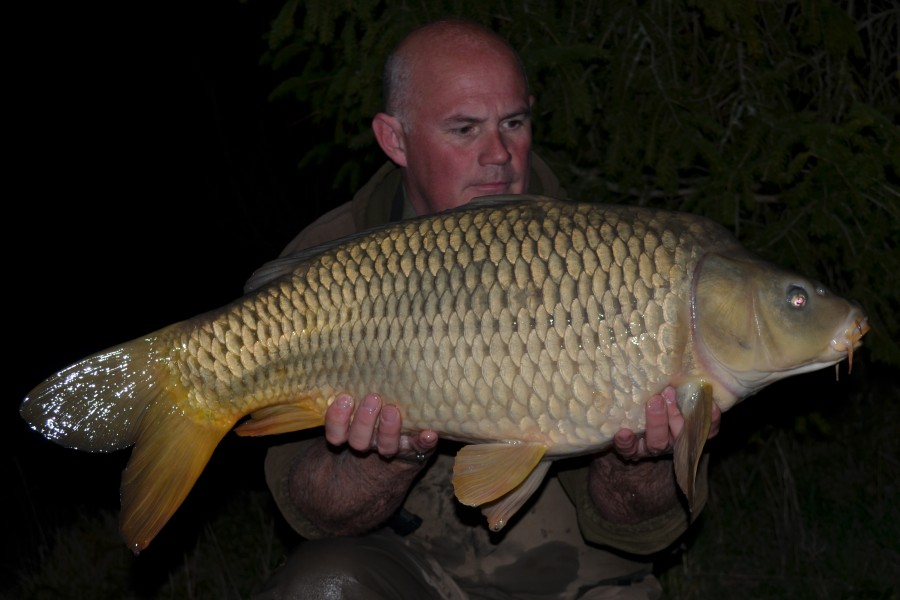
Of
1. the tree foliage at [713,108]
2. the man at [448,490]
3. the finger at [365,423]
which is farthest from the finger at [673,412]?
the tree foliage at [713,108]

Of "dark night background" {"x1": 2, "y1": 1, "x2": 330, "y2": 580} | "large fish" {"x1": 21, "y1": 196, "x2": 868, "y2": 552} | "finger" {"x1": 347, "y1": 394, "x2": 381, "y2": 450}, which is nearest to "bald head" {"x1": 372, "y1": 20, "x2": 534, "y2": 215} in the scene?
"large fish" {"x1": 21, "y1": 196, "x2": 868, "y2": 552}

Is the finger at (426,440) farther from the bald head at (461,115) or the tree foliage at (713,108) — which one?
the tree foliage at (713,108)

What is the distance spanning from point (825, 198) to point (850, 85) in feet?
1.67

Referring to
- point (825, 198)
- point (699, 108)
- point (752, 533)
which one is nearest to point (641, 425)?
point (825, 198)

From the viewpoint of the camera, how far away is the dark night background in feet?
25.0

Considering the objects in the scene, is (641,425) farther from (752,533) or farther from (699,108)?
(752,533)

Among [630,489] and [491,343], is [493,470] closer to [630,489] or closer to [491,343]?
[491,343]

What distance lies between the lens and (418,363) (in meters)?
1.83

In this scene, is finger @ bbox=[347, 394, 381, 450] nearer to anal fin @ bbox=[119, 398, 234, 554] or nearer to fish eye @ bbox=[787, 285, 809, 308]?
anal fin @ bbox=[119, 398, 234, 554]

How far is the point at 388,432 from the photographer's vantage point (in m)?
1.95

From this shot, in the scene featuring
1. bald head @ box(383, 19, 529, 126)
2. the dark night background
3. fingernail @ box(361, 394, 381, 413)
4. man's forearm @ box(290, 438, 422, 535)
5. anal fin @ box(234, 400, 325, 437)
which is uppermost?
bald head @ box(383, 19, 529, 126)

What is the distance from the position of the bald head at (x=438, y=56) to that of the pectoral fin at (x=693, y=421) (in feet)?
3.12

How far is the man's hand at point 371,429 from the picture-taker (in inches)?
75.3

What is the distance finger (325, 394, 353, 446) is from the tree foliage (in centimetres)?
136
